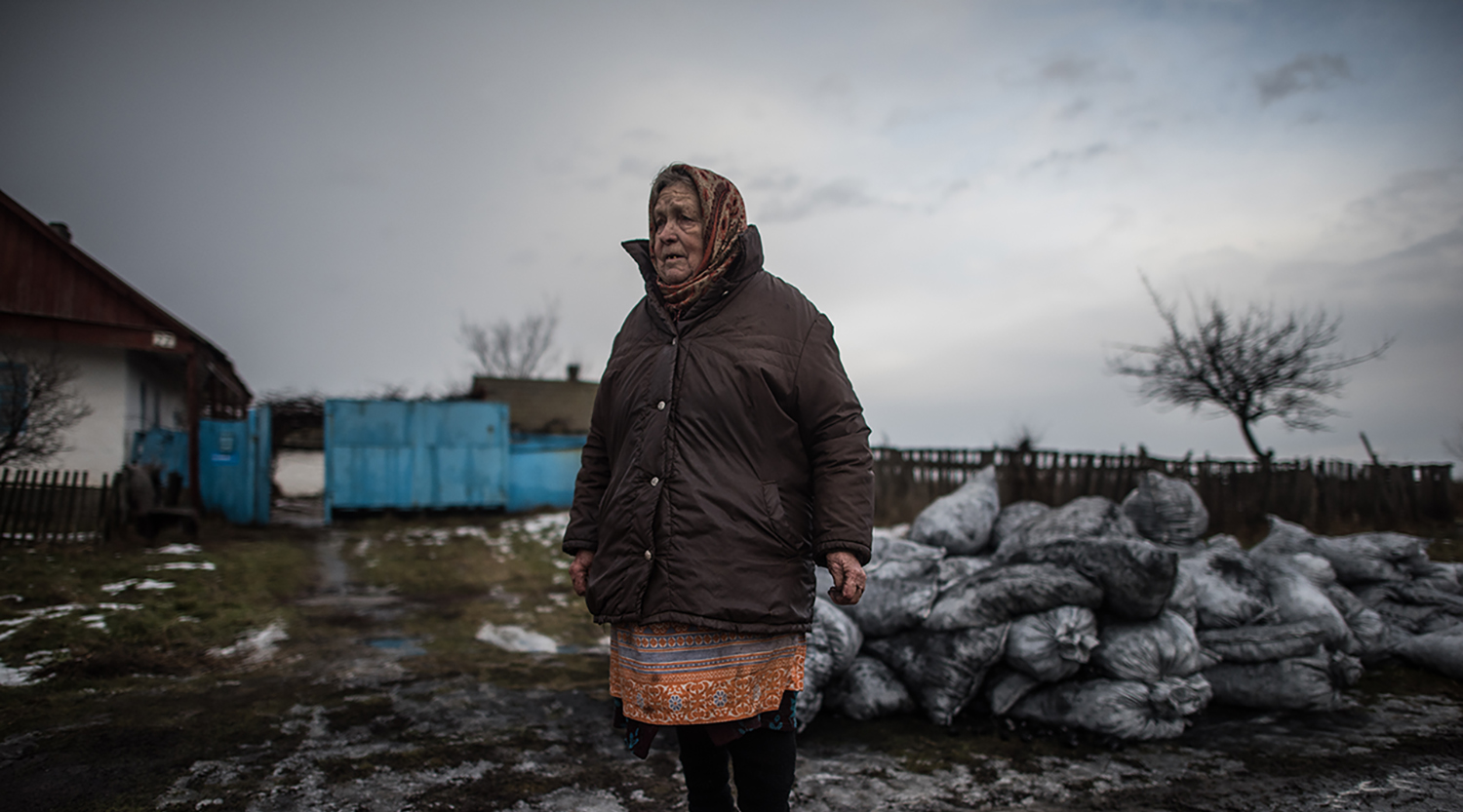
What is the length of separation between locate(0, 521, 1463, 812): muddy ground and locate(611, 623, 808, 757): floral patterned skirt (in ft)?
2.98

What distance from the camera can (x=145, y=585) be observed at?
5.16 metres

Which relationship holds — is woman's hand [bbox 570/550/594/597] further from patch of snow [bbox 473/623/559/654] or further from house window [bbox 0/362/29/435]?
house window [bbox 0/362/29/435]

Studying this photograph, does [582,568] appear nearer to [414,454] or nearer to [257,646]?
[257,646]

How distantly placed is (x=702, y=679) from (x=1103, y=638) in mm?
2303

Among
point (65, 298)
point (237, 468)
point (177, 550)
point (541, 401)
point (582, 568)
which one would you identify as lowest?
point (177, 550)

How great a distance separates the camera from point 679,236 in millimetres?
1767

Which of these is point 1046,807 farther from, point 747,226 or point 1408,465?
point 1408,465

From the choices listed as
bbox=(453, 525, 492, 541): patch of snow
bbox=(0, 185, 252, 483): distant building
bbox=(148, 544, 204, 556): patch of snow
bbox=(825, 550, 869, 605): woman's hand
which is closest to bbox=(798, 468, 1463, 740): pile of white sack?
bbox=(825, 550, 869, 605): woman's hand

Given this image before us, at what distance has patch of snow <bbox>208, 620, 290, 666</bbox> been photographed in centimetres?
405

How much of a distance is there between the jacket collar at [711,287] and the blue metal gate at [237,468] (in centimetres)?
1146

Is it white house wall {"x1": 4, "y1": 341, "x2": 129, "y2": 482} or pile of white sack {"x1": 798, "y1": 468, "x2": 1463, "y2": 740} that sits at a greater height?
white house wall {"x1": 4, "y1": 341, "x2": 129, "y2": 482}

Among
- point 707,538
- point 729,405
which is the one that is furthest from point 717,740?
point 729,405

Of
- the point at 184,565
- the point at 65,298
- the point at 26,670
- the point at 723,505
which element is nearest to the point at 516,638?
the point at 26,670

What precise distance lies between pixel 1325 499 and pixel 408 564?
1040 cm
